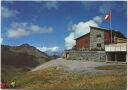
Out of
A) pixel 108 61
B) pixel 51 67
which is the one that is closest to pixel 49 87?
pixel 51 67

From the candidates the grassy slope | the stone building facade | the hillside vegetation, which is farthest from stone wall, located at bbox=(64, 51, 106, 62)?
the grassy slope

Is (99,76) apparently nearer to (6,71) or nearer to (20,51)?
(6,71)

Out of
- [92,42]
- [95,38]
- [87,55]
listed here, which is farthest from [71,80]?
[92,42]

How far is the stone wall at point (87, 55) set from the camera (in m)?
51.2

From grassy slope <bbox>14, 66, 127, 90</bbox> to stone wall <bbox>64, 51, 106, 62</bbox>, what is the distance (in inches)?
447

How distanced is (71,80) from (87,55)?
1678cm

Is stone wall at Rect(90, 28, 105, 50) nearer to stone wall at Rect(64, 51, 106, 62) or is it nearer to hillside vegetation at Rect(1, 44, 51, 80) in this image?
stone wall at Rect(64, 51, 106, 62)

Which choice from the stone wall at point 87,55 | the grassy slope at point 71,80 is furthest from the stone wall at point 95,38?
the grassy slope at point 71,80

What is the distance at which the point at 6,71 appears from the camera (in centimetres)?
4466

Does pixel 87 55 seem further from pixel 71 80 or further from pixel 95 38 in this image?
pixel 71 80

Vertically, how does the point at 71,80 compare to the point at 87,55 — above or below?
below

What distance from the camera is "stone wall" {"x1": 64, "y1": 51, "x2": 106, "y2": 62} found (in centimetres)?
5125

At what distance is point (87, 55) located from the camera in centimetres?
5325

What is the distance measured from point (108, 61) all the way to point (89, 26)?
9.03 m
